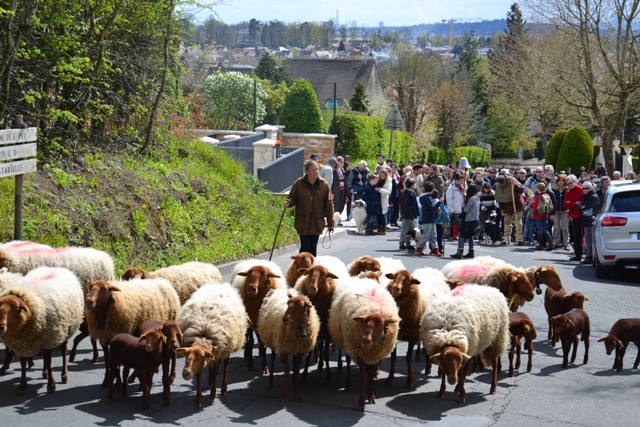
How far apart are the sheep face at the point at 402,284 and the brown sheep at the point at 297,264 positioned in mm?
1647

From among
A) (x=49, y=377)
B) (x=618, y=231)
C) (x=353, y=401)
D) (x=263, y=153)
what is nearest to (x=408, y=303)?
(x=353, y=401)

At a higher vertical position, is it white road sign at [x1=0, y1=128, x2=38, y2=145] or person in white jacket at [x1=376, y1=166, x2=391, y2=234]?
white road sign at [x1=0, y1=128, x2=38, y2=145]

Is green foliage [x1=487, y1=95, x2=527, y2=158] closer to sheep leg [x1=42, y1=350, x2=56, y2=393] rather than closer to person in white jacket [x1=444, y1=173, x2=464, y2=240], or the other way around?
person in white jacket [x1=444, y1=173, x2=464, y2=240]

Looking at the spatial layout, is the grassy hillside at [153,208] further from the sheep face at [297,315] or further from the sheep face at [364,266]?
the sheep face at [297,315]

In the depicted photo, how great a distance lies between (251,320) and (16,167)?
13.1 ft

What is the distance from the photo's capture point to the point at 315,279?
10.1 metres

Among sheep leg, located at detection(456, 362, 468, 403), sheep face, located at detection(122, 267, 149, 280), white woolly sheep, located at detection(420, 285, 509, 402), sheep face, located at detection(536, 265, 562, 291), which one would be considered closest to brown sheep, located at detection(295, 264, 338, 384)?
white woolly sheep, located at detection(420, 285, 509, 402)

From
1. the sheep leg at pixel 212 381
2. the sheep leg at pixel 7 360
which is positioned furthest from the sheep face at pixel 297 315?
the sheep leg at pixel 7 360

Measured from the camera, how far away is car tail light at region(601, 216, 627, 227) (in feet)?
53.7

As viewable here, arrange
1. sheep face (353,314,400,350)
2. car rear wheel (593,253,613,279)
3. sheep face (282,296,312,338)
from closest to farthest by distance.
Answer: sheep face (353,314,400,350) → sheep face (282,296,312,338) → car rear wheel (593,253,613,279)

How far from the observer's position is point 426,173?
1009 inches

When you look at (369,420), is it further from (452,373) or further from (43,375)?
(43,375)

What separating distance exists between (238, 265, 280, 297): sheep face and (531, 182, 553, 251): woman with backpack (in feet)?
38.9

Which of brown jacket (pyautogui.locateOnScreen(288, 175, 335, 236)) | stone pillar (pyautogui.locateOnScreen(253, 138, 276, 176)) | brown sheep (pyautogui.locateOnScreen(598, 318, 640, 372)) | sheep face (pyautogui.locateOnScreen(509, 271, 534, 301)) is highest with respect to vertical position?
stone pillar (pyautogui.locateOnScreen(253, 138, 276, 176))
